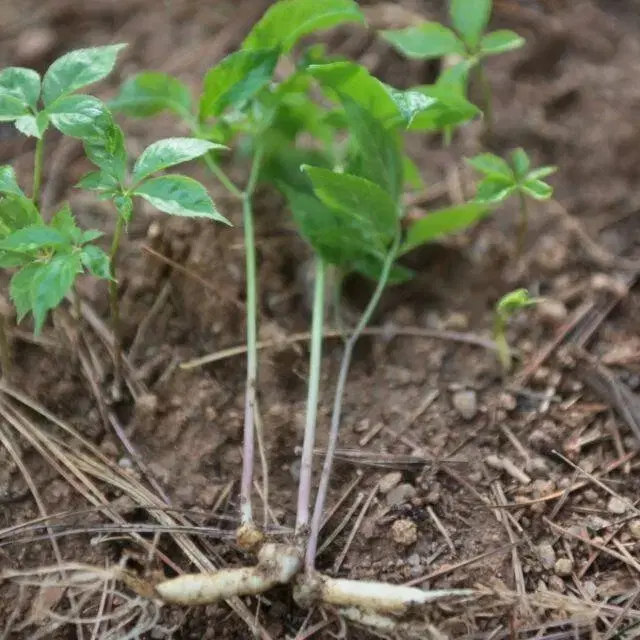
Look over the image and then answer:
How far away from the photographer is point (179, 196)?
119 cm

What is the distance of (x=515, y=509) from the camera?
4.28 ft

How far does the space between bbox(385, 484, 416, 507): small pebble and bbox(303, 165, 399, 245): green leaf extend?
47 centimetres

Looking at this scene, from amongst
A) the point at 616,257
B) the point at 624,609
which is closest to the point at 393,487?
the point at 624,609

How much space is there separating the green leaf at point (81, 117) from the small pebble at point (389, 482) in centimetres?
76

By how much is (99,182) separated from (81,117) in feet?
0.34

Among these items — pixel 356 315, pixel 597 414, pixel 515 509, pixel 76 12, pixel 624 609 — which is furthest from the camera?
pixel 76 12

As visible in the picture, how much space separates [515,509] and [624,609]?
0.74 feet

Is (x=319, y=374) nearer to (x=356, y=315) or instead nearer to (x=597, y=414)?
(x=356, y=315)

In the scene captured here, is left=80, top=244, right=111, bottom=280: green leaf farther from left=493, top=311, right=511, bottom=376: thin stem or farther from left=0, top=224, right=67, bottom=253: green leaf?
left=493, top=311, right=511, bottom=376: thin stem

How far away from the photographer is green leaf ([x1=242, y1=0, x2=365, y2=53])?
139cm

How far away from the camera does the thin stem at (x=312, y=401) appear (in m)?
1.29

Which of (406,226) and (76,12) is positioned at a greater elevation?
(76,12)

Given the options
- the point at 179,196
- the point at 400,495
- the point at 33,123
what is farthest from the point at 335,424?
the point at 33,123

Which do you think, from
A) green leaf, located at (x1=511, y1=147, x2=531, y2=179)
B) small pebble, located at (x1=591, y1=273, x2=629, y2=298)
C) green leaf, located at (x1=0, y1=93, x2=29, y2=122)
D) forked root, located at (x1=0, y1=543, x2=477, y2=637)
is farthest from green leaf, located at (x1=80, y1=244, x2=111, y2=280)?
small pebble, located at (x1=591, y1=273, x2=629, y2=298)
